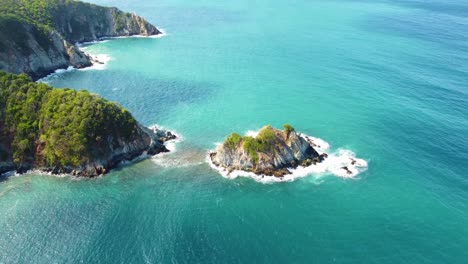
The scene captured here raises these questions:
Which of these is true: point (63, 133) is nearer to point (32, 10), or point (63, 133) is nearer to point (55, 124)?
point (55, 124)

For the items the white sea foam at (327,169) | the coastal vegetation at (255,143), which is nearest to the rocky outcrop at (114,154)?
the white sea foam at (327,169)

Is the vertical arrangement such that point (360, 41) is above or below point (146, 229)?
above

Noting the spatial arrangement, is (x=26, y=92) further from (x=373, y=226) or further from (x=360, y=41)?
(x=360, y=41)

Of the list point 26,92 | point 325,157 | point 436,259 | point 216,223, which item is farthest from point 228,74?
point 436,259

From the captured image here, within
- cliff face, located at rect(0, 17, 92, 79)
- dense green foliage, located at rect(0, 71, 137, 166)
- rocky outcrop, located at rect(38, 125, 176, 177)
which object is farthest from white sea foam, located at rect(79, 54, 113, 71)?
rocky outcrop, located at rect(38, 125, 176, 177)

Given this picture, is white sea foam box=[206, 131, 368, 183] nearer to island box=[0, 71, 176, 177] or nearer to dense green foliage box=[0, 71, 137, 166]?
island box=[0, 71, 176, 177]

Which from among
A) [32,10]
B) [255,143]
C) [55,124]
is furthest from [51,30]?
[255,143]

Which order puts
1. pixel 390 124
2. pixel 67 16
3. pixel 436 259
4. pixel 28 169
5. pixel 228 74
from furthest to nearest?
1. pixel 67 16
2. pixel 228 74
3. pixel 390 124
4. pixel 28 169
5. pixel 436 259
